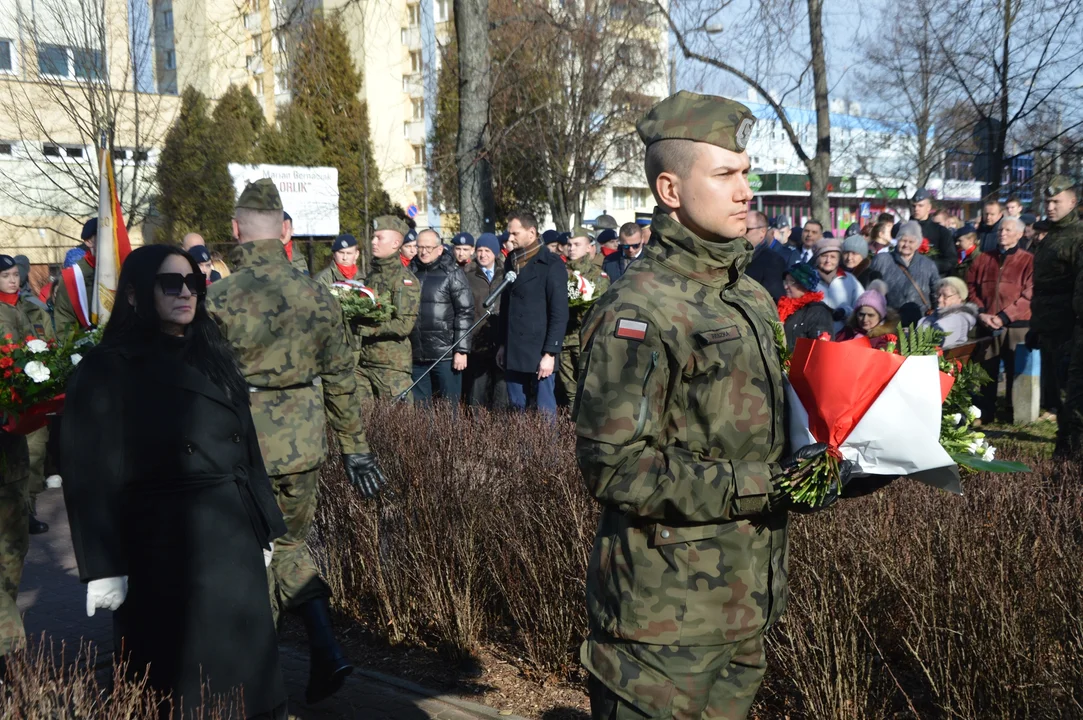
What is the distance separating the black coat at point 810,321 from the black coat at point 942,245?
623cm

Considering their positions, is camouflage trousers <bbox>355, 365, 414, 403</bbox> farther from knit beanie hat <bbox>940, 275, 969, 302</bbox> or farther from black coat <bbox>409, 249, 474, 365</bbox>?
knit beanie hat <bbox>940, 275, 969, 302</bbox>

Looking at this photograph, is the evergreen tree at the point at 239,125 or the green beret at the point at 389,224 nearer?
the green beret at the point at 389,224

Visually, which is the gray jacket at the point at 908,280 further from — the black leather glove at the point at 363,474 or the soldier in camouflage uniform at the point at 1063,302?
the black leather glove at the point at 363,474

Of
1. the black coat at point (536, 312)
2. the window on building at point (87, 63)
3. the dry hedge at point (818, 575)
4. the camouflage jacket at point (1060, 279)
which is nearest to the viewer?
the dry hedge at point (818, 575)

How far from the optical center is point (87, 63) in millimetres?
19125

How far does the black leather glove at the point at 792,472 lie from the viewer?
263 cm

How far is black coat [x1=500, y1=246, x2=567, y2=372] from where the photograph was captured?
32.9 ft

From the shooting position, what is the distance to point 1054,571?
13.2 feet

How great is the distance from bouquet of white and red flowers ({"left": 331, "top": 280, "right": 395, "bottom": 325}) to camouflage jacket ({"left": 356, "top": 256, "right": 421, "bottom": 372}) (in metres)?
0.11

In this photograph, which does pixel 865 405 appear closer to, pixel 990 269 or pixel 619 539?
pixel 619 539

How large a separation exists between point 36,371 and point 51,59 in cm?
1665

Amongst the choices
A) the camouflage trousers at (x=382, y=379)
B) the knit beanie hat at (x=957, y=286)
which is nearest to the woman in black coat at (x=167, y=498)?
the camouflage trousers at (x=382, y=379)

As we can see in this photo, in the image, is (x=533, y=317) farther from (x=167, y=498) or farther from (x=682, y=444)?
(x=682, y=444)

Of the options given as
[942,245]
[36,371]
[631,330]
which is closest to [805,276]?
[942,245]
